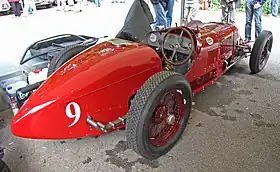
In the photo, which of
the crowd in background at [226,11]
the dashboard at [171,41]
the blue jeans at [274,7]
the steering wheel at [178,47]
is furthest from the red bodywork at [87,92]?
the blue jeans at [274,7]

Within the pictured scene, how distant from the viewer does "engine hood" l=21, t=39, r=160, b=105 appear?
1.83 meters

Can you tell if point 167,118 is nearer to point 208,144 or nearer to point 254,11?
point 208,144

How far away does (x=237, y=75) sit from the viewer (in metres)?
3.53

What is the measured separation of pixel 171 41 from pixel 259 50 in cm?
131

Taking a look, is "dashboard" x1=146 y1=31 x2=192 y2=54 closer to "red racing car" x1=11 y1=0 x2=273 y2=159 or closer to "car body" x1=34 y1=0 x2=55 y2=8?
"red racing car" x1=11 y1=0 x2=273 y2=159

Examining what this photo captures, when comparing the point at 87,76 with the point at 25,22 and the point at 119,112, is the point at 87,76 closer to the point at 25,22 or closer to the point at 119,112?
the point at 119,112

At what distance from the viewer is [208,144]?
222 cm

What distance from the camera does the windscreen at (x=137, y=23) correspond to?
257cm

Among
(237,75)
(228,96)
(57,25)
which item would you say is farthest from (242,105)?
(57,25)

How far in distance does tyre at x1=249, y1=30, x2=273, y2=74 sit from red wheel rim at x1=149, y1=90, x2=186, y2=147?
5.41 feet

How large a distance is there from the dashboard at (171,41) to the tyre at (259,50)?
1.20 m

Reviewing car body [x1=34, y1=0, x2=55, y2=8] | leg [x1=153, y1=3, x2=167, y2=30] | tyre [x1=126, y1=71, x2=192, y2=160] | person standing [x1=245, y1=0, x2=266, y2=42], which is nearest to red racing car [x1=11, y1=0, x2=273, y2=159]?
tyre [x1=126, y1=71, x2=192, y2=160]

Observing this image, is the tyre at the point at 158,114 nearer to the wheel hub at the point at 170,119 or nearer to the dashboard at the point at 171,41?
the wheel hub at the point at 170,119

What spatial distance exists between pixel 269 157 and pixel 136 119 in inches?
42.2
